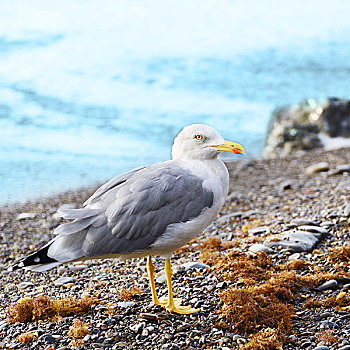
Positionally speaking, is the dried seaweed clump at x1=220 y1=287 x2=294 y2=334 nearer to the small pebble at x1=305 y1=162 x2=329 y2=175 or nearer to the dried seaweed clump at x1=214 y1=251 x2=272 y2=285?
the dried seaweed clump at x1=214 y1=251 x2=272 y2=285

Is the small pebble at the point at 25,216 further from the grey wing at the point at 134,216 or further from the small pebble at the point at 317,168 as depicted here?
the small pebble at the point at 317,168

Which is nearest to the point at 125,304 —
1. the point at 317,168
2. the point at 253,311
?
the point at 253,311

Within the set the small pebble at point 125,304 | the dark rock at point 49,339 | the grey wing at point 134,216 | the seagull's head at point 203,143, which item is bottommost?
the small pebble at point 125,304

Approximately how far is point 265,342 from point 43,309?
7.40ft

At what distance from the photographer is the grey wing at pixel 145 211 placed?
498 centimetres

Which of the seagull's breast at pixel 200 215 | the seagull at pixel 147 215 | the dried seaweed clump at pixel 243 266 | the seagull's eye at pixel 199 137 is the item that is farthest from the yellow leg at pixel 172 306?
the seagull's eye at pixel 199 137

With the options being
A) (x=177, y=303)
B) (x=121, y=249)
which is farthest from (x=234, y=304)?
(x=121, y=249)

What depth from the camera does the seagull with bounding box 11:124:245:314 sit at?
495 centimetres

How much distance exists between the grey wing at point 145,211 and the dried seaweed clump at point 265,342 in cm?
124

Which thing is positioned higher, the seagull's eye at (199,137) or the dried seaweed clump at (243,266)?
the seagull's eye at (199,137)

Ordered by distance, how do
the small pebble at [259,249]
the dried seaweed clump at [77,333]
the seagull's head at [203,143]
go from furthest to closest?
the small pebble at [259,249], the seagull's head at [203,143], the dried seaweed clump at [77,333]

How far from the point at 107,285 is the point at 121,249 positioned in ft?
4.73

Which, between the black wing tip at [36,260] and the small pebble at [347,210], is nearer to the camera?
the black wing tip at [36,260]

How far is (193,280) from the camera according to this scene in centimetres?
607
